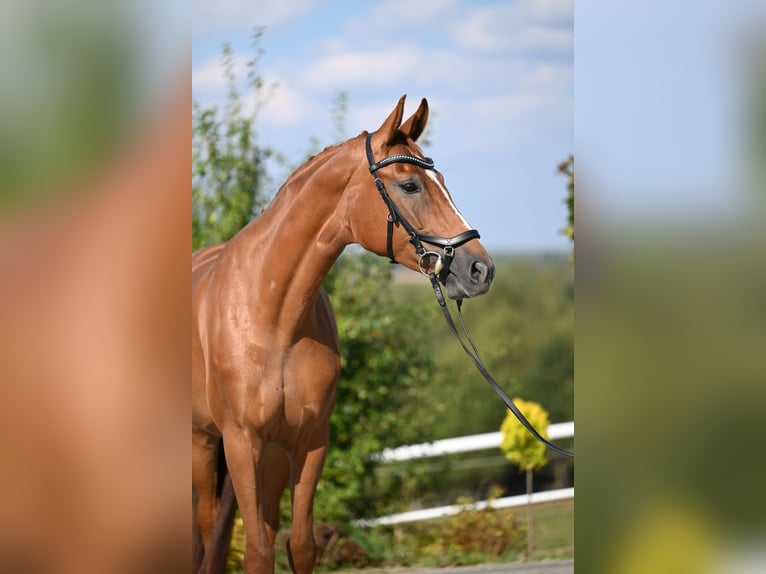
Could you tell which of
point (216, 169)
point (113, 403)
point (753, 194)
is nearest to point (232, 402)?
point (113, 403)

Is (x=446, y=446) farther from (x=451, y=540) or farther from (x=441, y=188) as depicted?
(x=441, y=188)

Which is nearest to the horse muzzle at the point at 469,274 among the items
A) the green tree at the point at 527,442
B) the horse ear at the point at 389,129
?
the horse ear at the point at 389,129

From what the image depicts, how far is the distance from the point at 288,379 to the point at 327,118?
9.53 ft

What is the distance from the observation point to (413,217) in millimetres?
2805

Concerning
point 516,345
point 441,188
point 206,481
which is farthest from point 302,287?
point 516,345

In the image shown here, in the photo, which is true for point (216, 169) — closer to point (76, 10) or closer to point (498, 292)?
point (498, 292)

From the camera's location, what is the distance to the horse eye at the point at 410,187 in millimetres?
2805

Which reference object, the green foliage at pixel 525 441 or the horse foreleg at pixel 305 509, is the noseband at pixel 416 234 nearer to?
the horse foreleg at pixel 305 509

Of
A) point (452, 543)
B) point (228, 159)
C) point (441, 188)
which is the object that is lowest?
point (452, 543)

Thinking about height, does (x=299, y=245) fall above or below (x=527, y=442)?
above

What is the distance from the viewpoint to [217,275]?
10.8 ft

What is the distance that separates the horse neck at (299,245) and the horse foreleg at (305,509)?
48 cm

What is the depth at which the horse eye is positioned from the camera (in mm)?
2805

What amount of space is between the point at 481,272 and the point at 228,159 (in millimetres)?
3302
